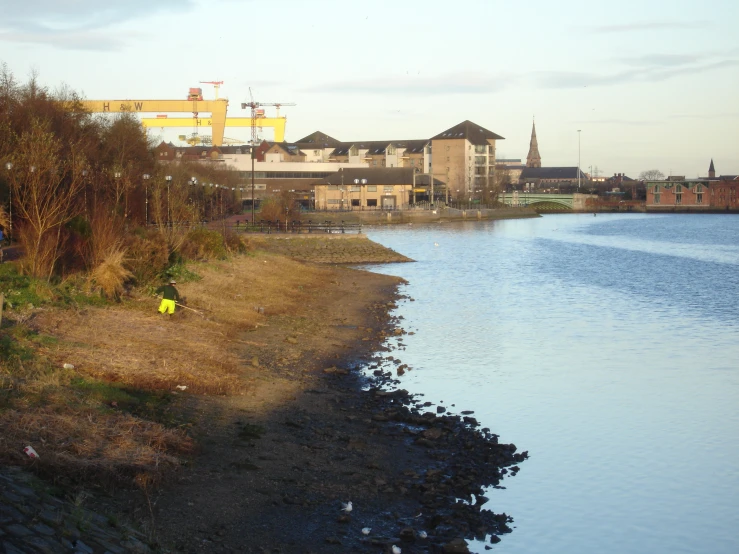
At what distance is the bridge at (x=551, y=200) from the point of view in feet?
456

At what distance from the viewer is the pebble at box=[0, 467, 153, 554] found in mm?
5941

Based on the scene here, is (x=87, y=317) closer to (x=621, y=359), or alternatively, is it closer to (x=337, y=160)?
(x=621, y=359)

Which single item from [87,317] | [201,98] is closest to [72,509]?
[87,317]

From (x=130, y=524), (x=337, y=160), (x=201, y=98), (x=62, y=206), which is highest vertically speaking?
(x=201, y=98)

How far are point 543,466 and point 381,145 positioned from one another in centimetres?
11989

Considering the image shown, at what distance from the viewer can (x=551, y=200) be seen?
465 ft

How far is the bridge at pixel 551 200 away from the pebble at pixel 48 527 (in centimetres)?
13324

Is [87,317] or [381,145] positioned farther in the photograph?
[381,145]

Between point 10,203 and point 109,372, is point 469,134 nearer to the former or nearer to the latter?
point 10,203

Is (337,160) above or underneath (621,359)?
above

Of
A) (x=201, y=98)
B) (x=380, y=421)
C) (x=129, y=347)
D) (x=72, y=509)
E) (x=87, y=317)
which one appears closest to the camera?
(x=72, y=509)

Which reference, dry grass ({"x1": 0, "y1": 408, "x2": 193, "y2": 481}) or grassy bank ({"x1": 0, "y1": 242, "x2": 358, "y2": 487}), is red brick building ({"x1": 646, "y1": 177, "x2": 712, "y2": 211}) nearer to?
grassy bank ({"x1": 0, "y1": 242, "x2": 358, "y2": 487})

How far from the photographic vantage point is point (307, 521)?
27.1ft

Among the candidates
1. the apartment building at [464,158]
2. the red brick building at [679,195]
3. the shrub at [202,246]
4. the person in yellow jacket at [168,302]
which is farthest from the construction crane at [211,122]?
the person in yellow jacket at [168,302]
